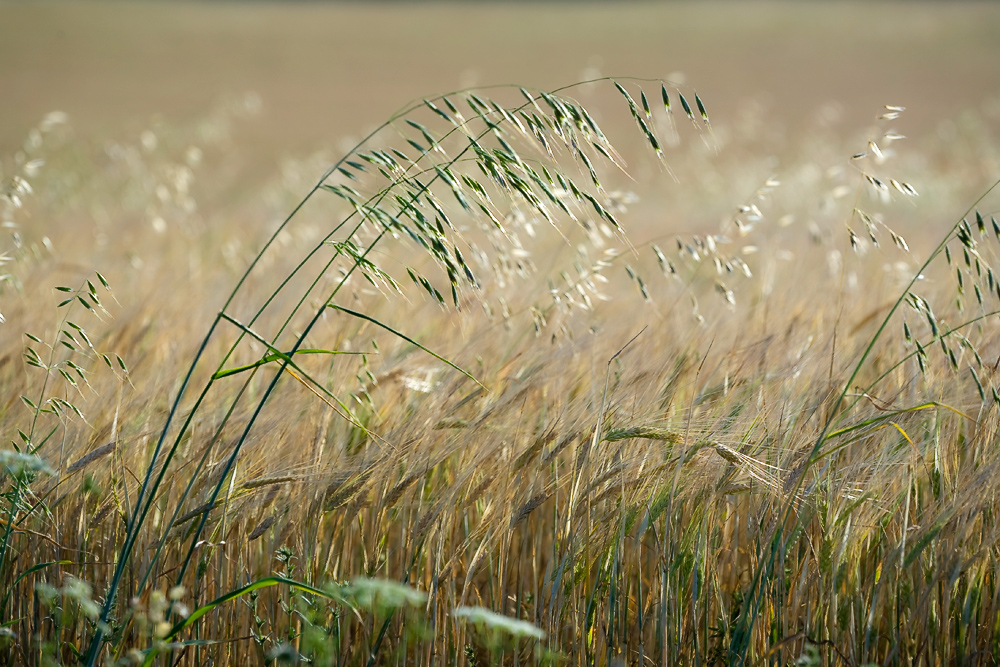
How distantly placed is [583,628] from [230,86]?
2798 cm

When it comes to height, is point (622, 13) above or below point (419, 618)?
above

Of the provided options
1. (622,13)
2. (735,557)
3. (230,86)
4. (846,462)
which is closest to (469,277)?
(735,557)

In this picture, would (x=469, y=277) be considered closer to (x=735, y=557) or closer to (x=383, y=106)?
(x=735, y=557)

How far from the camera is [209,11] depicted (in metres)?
37.3

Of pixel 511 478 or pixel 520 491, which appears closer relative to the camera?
pixel 511 478

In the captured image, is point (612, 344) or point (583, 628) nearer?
point (583, 628)

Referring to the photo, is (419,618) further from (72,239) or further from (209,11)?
(209,11)

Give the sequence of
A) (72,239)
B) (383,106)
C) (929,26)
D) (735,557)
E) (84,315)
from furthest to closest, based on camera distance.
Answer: (929,26), (383,106), (72,239), (84,315), (735,557)

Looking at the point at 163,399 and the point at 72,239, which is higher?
the point at 72,239

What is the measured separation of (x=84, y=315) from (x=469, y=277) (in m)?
1.55

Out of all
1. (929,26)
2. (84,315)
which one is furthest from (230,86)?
(929,26)

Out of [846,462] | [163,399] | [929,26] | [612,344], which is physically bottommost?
[846,462]

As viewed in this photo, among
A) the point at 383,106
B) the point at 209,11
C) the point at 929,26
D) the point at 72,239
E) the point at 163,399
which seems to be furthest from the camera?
the point at 209,11

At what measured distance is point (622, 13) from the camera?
3812cm
